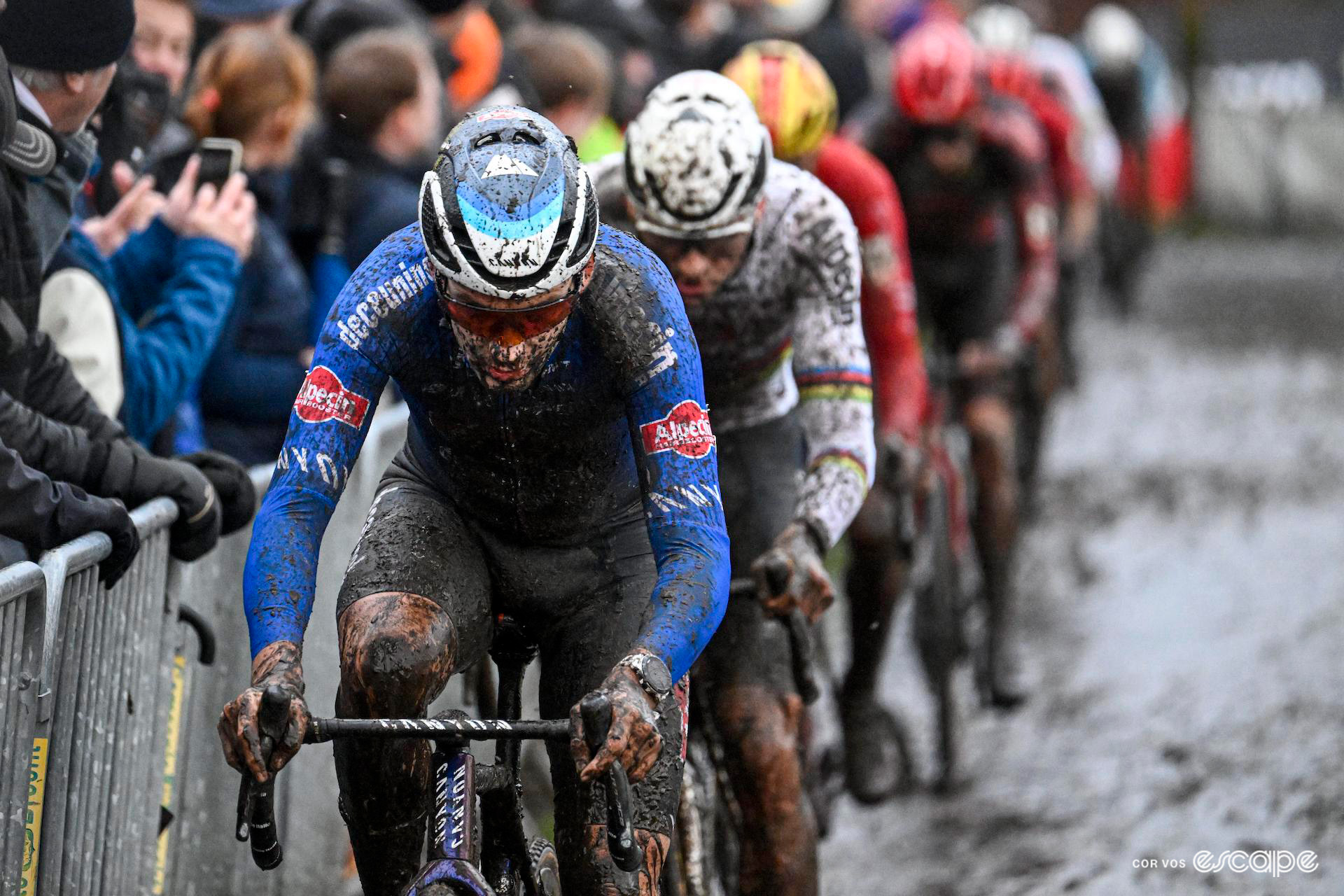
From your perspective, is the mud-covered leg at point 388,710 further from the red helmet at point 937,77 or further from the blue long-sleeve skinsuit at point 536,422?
the red helmet at point 937,77

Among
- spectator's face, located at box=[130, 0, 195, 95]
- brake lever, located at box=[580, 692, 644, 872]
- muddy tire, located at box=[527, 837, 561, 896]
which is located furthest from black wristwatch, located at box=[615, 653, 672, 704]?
spectator's face, located at box=[130, 0, 195, 95]

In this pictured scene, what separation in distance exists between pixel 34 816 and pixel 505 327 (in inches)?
54.7

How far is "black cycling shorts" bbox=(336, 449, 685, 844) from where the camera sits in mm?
4051

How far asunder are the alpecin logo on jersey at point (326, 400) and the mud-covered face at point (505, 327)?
277mm

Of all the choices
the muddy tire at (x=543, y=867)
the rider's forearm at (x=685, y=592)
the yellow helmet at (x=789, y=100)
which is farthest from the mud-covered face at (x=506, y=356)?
the yellow helmet at (x=789, y=100)

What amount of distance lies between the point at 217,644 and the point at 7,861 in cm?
142

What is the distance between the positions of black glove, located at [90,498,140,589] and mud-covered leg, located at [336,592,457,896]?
1.72 feet

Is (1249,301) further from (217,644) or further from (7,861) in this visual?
(7,861)

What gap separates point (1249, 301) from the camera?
21672mm

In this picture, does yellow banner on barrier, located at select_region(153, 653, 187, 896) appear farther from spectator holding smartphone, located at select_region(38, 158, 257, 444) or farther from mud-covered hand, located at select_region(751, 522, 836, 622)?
mud-covered hand, located at select_region(751, 522, 836, 622)

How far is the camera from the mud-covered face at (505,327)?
12.5 feet

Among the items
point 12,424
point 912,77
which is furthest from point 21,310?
point 912,77

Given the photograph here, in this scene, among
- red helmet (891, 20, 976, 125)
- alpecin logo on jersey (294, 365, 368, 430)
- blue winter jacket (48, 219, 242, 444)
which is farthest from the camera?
red helmet (891, 20, 976, 125)

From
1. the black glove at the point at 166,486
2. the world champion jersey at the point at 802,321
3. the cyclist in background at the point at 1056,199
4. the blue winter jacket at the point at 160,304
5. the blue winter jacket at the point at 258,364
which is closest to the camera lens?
the black glove at the point at 166,486
